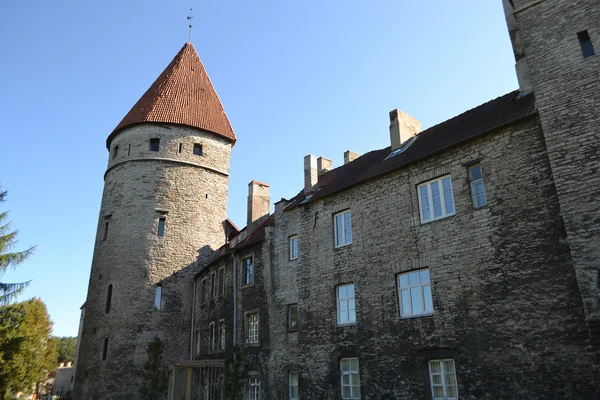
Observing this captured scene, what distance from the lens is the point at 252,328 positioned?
63.8 ft

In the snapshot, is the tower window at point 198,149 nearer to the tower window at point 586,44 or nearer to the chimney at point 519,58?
the chimney at point 519,58

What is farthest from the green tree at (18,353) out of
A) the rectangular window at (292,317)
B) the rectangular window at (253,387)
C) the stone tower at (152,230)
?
the rectangular window at (292,317)

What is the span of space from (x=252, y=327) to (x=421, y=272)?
27.7 ft

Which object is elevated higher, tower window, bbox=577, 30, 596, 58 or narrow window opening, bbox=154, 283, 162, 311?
tower window, bbox=577, 30, 596, 58

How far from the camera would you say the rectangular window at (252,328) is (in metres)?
19.2

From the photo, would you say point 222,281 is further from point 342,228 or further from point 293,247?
point 342,228

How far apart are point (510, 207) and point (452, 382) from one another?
176 inches

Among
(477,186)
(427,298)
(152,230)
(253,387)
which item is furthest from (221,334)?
(477,186)

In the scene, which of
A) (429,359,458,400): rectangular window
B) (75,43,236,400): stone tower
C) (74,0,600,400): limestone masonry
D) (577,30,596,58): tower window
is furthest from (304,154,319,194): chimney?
(577,30,596,58): tower window

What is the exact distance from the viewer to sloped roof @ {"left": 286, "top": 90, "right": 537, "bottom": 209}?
12.9 m

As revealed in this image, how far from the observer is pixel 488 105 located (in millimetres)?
15227

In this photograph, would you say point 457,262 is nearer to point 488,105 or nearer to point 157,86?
point 488,105

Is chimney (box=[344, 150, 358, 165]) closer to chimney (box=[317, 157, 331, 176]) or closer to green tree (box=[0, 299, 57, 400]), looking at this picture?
chimney (box=[317, 157, 331, 176])

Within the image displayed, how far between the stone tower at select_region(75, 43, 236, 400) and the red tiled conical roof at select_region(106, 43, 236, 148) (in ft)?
0.25
